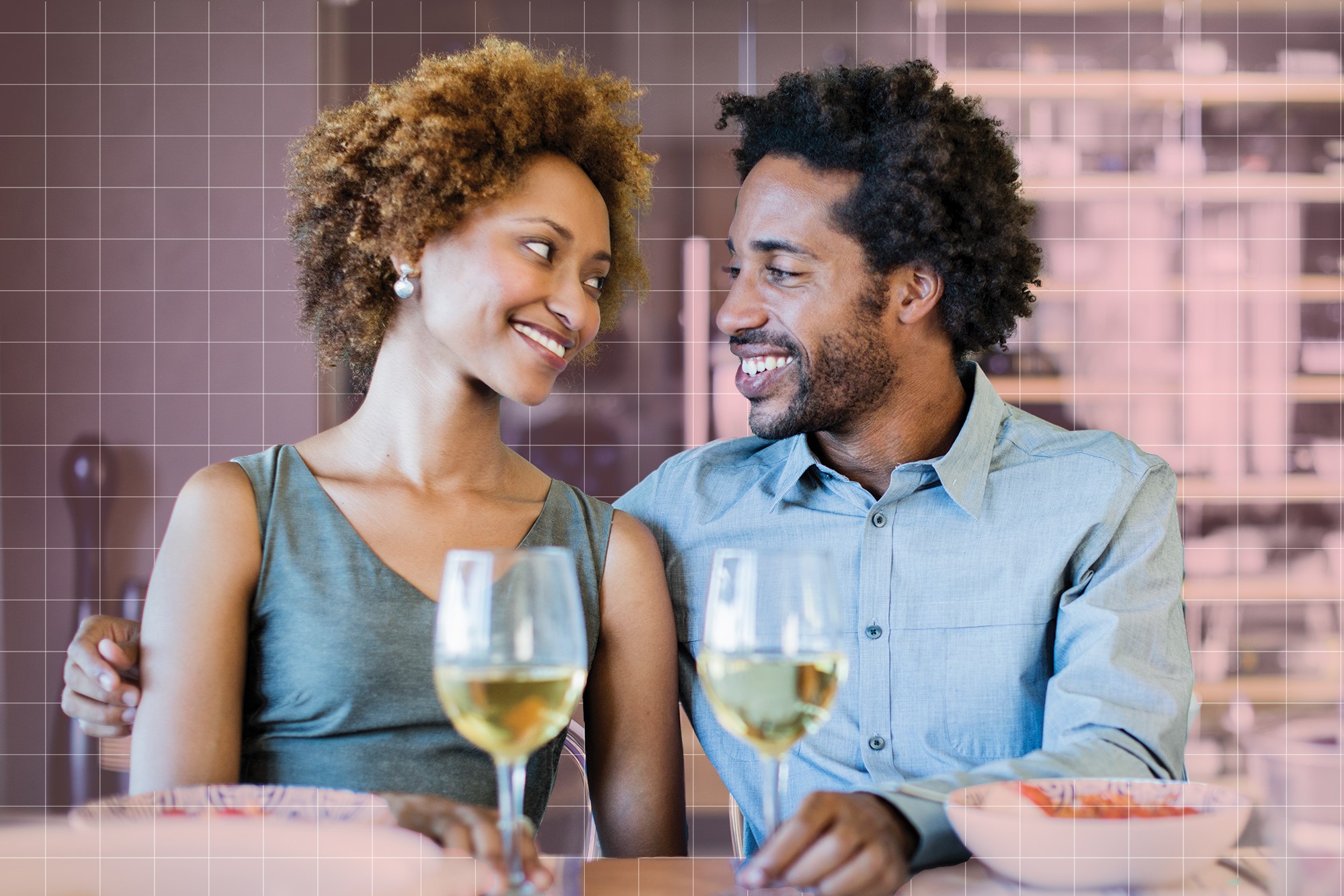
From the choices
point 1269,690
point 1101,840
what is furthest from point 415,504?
point 1269,690

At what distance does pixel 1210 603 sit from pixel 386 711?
9.34 ft

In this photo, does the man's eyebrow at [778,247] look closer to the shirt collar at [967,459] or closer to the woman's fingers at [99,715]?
the shirt collar at [967,459]

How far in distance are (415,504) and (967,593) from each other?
69 cm

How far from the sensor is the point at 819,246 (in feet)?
5.51

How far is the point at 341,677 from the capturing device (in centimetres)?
121

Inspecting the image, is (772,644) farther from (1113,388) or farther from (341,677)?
(1113,388)

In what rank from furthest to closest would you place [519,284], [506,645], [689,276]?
[689,276], [519,284], [506,645]

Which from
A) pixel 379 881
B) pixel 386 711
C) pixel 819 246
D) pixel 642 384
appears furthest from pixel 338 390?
pixel 379 881

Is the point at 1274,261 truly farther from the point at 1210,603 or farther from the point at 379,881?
the point at 379,881

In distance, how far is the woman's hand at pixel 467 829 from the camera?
2.43 feet

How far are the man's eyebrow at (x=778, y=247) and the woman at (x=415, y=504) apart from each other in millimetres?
261

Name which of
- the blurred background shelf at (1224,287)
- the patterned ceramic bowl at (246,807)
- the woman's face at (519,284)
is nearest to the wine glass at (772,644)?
the patterned ceramic bowl at (246,807)

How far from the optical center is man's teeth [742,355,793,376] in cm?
164

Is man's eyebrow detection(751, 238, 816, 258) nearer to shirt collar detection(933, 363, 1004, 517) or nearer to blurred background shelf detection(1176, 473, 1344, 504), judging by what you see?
shirt collar detection(933, 363, 1004, 517)
